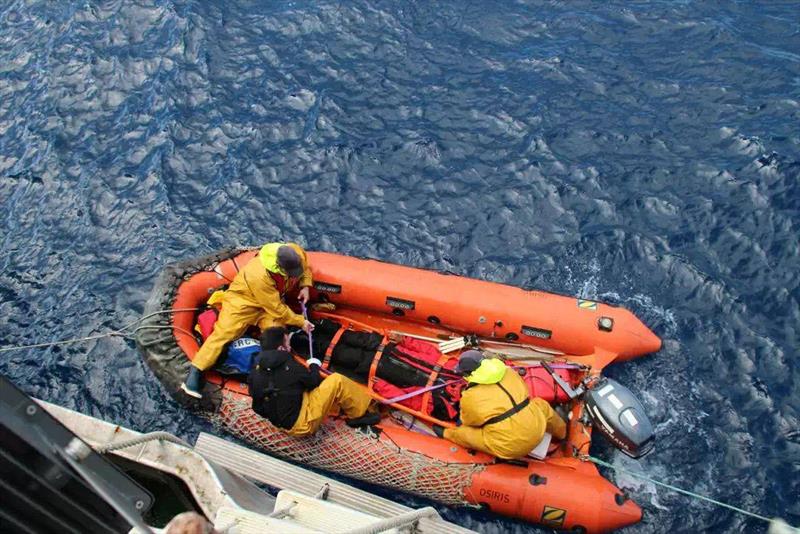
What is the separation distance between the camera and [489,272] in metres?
7.08

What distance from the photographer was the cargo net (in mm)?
5195

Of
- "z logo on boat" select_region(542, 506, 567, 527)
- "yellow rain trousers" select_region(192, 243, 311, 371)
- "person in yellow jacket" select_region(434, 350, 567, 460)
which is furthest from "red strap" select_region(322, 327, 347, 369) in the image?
"z logo on boat" select_region(542, 506, 567, 527)

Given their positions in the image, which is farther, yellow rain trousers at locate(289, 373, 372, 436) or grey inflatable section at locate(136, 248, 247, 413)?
grey inflatable section at locate(136, 248, 247, 413)

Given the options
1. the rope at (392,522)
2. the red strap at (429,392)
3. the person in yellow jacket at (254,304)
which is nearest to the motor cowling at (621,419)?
the red strap at (429,392)

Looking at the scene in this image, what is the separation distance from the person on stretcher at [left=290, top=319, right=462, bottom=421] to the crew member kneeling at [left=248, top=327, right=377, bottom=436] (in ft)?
1.62

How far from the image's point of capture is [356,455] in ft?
17.5

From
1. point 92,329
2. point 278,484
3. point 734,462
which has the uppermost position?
point 278,484

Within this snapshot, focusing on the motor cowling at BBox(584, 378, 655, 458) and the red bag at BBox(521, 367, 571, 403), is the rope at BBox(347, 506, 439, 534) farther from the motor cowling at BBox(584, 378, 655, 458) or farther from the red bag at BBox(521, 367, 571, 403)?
the red bag at BBox(521, 367, 571, 403)

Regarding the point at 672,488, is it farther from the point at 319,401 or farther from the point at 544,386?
the point at 319,401

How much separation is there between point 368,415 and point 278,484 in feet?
4.20

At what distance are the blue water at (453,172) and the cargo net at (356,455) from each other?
1.61 ft

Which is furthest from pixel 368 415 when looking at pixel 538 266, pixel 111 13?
pixel 111 13

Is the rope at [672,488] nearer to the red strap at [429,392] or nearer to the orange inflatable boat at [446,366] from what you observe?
the orange inflatable boat at [446,366]

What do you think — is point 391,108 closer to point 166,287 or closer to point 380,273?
point 380,273
